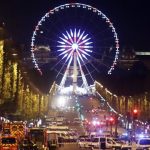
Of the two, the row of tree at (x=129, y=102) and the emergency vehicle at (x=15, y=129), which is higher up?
the row of tree at (x=129, y=102)

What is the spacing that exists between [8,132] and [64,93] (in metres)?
135

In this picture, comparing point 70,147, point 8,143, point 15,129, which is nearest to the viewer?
point 8,143

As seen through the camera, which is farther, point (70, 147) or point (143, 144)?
point (70, 147)

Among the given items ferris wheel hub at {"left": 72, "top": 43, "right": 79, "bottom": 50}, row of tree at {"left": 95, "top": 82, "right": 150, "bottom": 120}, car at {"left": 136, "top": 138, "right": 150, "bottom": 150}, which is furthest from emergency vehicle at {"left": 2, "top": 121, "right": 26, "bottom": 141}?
ferris wheel hub at {"left": 72, "top": 43, "right": 79, "bottom": 50}

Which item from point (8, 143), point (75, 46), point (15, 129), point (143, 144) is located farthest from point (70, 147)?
point (75, 46)

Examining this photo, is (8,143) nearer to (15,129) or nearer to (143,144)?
(143,144)

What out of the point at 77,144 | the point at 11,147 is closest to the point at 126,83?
the point at 77,144

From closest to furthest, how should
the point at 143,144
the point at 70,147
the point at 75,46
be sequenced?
the point at 143,144
the point at 70,147
the point at 75,46

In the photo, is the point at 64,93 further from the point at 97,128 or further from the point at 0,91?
the point at 0,91

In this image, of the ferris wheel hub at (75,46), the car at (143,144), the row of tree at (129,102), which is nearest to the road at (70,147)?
the car at (143,144)

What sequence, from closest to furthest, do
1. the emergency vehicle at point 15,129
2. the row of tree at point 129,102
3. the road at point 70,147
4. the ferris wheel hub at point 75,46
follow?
1. the road at point 70,147
2. the emergency vehicle at point 15,129
3. the row of tree at point 129,102
4. the ferris wheel hub at point 75,46

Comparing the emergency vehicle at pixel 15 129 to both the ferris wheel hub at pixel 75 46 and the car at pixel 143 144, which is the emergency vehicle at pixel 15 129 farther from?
the ferris wheel hub at pixel 75 46

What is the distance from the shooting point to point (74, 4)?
126 metres

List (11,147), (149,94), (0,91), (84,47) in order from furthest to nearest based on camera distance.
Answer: (84,47) < (149,94) < (0,91) < (11,147)
